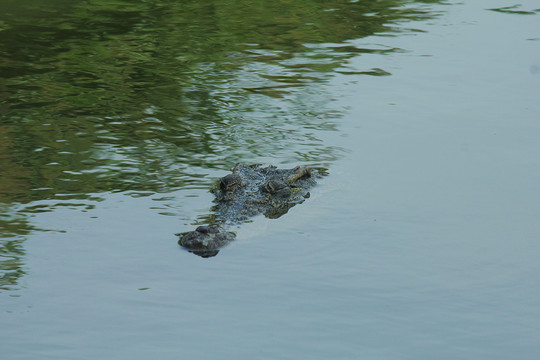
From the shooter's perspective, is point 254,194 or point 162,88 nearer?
point 254,194

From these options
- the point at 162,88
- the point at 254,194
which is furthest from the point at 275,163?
the point at 162,88

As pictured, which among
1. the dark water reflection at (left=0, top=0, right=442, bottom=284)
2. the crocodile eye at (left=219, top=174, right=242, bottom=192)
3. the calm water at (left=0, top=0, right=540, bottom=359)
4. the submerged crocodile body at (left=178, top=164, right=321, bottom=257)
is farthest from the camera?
the dark water reflection at (left=0, top=0, right=442, bottom=284)

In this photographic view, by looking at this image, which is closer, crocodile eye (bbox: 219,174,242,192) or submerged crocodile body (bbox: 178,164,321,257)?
submerged crocodile body (bbox: 178,164,321,257)

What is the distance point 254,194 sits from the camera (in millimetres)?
8133

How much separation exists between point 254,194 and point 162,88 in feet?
13.7

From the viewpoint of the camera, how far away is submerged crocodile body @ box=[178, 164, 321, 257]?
757 cm

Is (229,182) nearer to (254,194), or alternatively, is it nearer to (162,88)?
(254,194)

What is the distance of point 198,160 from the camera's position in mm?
9344

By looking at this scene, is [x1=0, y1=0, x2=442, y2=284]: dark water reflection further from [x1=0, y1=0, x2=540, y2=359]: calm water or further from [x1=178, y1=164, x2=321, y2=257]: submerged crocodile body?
[x1=178, y1=164, x2=321, y2=257]: submerged crocodile body

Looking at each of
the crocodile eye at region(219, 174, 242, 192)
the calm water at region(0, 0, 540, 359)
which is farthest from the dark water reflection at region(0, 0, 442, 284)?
the crocodile eye at region(219, 174, 242, 192)

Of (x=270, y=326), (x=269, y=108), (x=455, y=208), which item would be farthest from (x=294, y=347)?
(x=269, y=108)

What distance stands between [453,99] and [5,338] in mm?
7746

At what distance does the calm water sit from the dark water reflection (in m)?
0.04

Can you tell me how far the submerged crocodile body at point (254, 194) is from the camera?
24.8 ft
